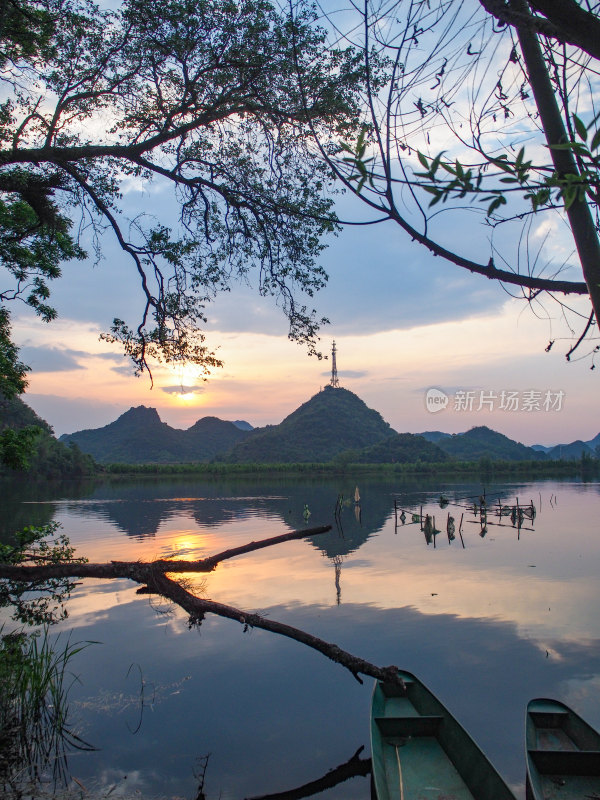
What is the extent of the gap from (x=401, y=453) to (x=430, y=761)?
12926 cm

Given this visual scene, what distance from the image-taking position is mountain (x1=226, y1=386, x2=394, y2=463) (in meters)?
157

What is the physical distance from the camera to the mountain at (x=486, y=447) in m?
176

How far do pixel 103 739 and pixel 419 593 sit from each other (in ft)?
38.7

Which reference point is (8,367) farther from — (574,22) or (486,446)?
(486,446)

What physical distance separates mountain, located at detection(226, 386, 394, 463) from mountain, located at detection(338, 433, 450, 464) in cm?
2082

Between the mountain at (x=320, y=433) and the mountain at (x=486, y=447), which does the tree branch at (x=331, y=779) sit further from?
the mountain at (x=486, y=447)

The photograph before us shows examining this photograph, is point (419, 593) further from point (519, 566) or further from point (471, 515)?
point (471, 515)

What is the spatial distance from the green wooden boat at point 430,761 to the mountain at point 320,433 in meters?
144

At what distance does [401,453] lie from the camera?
437ft

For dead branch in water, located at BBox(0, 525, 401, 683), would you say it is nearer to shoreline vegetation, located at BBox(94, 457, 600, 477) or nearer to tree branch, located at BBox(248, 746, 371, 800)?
tree branch, located at BBox(248, 746, 371, 800)

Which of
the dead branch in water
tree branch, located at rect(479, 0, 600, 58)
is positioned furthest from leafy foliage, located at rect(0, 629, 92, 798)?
tree branch, located at rect(479, 0, 600, 58)

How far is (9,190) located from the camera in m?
10.3

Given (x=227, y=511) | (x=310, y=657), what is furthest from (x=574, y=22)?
(x=227, y=511)

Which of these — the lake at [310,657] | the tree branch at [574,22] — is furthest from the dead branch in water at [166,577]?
the tree branch at [574,22]
